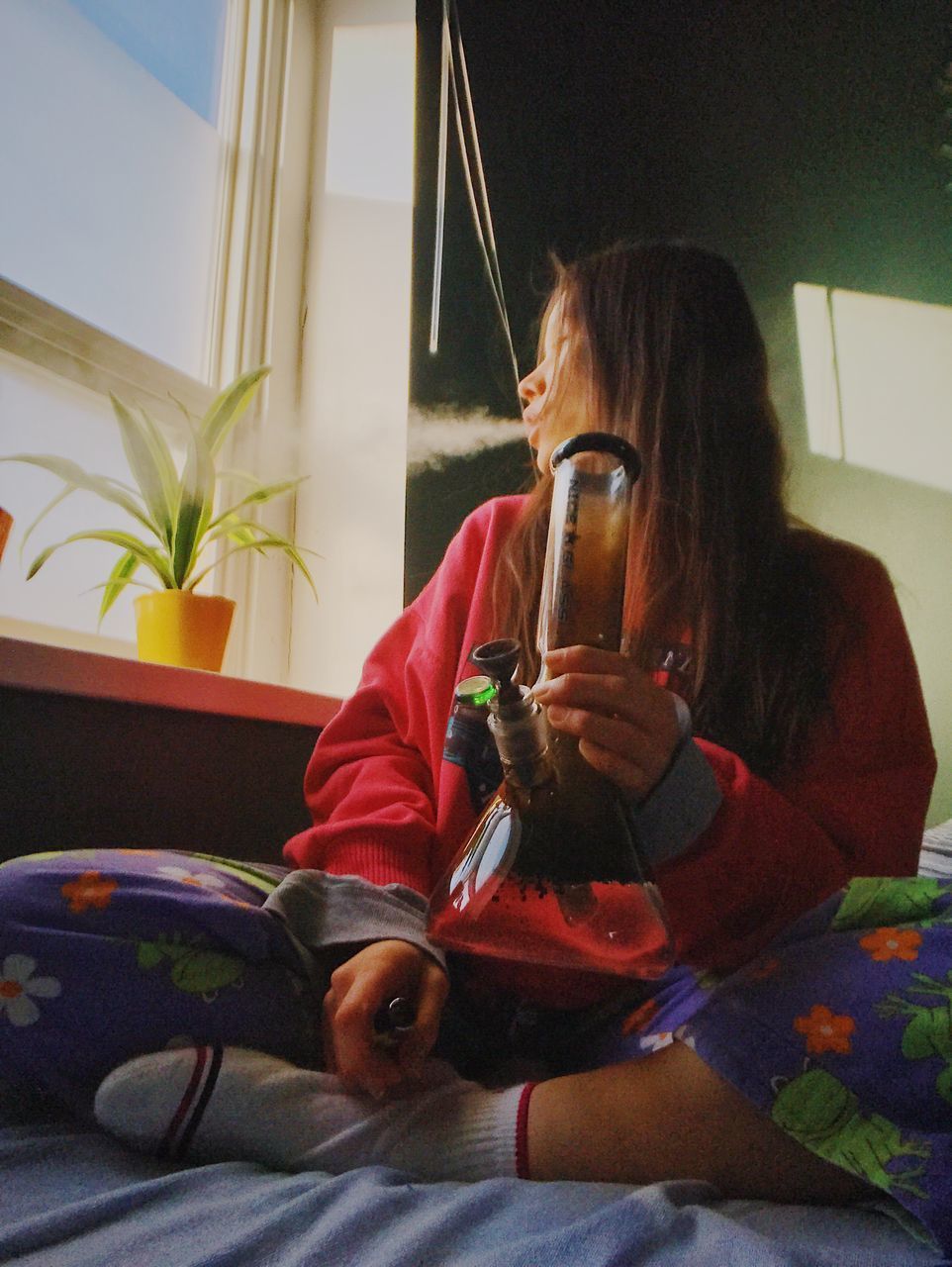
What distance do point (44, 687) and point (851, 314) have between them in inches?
39.2

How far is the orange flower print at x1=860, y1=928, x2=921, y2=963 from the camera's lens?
1.55 ft

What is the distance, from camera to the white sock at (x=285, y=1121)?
0.44 metres

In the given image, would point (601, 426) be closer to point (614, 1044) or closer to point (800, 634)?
point (800, 634)

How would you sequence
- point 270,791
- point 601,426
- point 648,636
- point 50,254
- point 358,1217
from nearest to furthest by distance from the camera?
point 358,1217 < point 648,636 < point 601,426 < point 270,791 < point 50,254

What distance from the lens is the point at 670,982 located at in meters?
0.57

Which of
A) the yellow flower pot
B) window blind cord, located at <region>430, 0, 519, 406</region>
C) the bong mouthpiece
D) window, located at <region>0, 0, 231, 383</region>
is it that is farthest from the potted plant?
the bong mouthpiece

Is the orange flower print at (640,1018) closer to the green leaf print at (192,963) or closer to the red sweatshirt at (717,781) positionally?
the red sweatshirt at (717,781)

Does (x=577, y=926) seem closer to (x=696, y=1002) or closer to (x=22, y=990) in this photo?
(x=696, y=1002)

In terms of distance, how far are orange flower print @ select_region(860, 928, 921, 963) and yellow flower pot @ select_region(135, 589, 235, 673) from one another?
0.79 metres

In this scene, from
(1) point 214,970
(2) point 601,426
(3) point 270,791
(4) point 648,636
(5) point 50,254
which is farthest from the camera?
(5) point 50,254

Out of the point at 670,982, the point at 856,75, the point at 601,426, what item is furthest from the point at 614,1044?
the point at 856,75

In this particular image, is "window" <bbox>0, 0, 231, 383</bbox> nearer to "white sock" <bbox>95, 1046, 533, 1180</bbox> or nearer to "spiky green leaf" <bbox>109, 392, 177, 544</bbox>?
"spiky green leaf" <bbox>109, 392, 177, 544</bbox>

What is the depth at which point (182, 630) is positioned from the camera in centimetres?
104

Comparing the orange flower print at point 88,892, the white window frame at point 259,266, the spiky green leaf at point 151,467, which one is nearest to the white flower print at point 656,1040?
the orange flower print at point 88,892
